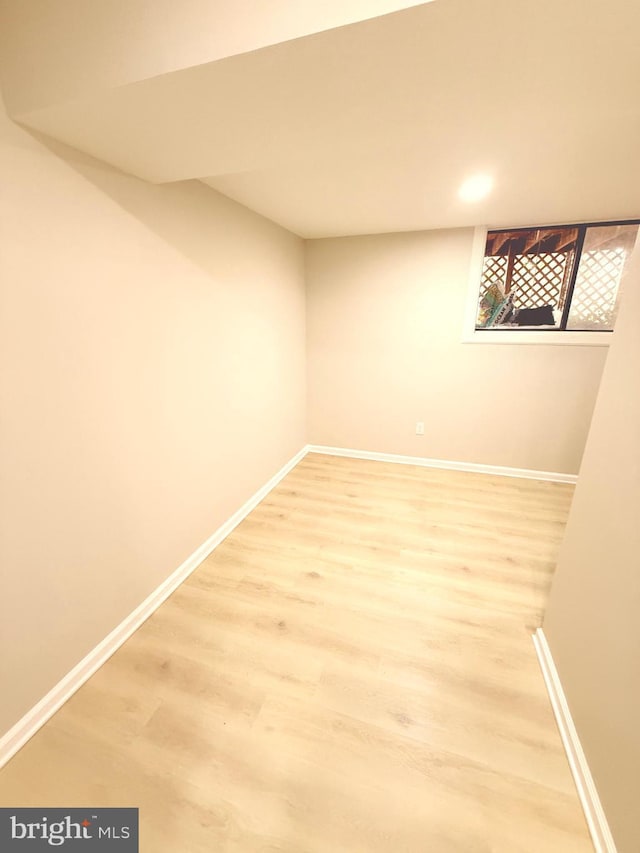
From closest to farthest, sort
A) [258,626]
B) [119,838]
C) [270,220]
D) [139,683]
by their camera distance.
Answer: [119,838] → [139,683] → [258,626] → [270,220]

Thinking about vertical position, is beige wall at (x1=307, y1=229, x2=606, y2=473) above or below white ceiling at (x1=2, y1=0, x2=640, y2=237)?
below

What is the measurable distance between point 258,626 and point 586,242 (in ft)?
11.1

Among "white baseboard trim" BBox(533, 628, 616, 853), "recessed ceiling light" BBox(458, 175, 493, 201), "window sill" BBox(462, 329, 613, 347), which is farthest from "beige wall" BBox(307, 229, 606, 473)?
"white baseboard trim" BBox(533, 628, 616, 853)

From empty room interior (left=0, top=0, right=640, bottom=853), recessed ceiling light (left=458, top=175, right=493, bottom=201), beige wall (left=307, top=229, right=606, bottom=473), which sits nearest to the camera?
empty room interior (left=0, top=0, right=640, bottom=853)

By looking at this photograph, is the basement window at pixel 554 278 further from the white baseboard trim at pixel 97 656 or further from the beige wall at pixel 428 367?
the white baseboard trim at pixel 97 656

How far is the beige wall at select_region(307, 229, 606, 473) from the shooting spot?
271cm

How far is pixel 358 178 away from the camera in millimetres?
1631

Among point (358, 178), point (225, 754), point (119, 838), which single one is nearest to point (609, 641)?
point (225, 754)

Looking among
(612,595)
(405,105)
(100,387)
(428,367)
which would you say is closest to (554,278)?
(428,367)

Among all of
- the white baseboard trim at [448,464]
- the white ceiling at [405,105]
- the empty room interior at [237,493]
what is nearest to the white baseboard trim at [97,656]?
the empty room interior at [237,493]

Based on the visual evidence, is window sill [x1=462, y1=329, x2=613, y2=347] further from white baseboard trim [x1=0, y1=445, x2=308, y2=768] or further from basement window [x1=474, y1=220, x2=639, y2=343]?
white baseboard trim [x1=0, y1=445, x2=308, y2=768]

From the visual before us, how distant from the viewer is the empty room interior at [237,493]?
2.65ft

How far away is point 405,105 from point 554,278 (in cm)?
249

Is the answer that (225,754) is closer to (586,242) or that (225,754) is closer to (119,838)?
(119,838)
